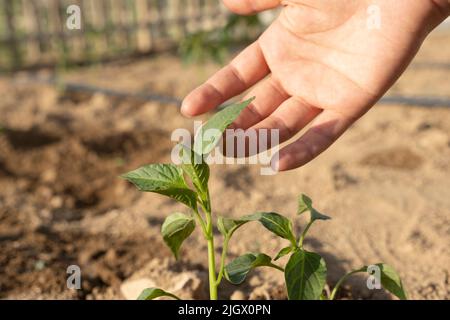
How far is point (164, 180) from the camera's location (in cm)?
147

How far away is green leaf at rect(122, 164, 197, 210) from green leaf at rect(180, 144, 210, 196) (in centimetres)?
3

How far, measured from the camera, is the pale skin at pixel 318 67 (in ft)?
5.78

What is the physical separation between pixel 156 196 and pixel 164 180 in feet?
5.38

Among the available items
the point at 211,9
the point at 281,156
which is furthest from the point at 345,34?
the point at 211,9

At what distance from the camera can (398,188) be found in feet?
10.0

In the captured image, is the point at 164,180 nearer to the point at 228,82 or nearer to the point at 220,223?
the point at 220,223

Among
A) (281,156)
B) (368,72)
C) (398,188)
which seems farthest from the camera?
(398,188)

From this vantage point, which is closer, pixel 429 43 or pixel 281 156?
pixel 281 156

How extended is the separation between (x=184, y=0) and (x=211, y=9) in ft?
1.32

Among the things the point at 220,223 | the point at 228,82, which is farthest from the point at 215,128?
the point at 228,82

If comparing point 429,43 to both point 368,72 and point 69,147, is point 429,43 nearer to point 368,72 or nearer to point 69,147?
point 69,147

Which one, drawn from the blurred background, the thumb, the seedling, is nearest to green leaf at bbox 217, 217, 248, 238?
the seedling

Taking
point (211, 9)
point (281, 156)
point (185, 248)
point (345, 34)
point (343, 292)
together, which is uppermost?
point (211, 9)

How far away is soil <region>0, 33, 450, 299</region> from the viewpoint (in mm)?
2240
